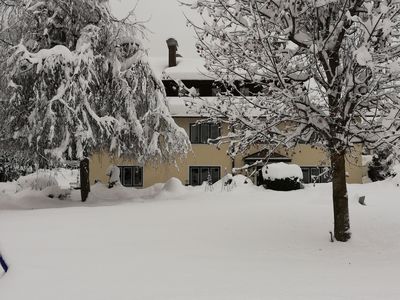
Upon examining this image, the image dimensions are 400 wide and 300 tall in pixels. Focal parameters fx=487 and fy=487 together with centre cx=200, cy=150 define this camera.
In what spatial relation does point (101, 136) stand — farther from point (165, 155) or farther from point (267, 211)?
point (267, 211)

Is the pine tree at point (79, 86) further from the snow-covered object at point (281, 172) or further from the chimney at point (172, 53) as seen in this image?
the chimney at point (172, 53)

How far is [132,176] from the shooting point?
93.0 feet

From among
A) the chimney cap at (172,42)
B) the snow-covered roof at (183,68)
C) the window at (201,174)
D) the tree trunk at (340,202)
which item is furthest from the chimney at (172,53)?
the tree trunk at (340,202)

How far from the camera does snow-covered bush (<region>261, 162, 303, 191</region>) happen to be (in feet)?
63.9

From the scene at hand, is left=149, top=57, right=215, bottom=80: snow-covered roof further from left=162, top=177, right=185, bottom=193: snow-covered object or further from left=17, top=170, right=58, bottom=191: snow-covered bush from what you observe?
left=162, top=177, right=185, bottom=193: snow-covered object

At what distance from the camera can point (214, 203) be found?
13.8 meters

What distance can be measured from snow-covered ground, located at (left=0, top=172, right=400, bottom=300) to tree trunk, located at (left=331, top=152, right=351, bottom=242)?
0.21 meters

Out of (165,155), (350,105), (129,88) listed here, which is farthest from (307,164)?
(350,105)

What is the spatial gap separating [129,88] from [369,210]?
8681 millimetres

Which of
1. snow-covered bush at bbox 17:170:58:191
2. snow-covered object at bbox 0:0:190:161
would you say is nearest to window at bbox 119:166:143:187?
snow-covered bush at bbox 17:170:58:191

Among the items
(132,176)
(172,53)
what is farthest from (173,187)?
(172,53)

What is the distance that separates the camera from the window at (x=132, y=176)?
28266 millimetres

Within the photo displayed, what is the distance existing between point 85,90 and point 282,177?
865 cm

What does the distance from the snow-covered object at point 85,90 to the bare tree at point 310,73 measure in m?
7.58
